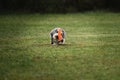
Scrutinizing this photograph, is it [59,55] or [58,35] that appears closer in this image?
[59,55]

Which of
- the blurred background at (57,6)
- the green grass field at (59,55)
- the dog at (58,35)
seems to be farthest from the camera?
the blurred background at (57,6)

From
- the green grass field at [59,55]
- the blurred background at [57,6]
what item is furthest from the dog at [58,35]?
the blurred background at [57,6]

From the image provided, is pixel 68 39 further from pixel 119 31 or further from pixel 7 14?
pixel 7 14

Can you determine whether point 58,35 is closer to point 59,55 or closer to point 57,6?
point 59,55

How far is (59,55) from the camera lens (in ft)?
40.4

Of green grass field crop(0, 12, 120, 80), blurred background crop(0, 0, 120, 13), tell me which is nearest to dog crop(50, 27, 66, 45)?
green grass field crop(0, 12, 120, 80)

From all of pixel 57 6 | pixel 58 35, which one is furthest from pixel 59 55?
pixel 57 6

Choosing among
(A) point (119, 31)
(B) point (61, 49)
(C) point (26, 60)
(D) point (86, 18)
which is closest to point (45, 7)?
(D) point (86, 18)

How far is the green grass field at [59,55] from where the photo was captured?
9508mm

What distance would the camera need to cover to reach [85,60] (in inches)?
448

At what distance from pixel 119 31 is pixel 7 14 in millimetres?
12311

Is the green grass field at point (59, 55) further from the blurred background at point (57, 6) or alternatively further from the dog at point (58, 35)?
the blurred background at point (57, 6)

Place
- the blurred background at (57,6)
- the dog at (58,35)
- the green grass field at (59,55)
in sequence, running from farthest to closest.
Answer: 1. the blurred background at (57,6)
2. the dog at (58,35)
3. the green grass field at (59,55)

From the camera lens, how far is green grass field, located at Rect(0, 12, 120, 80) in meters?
9.51
